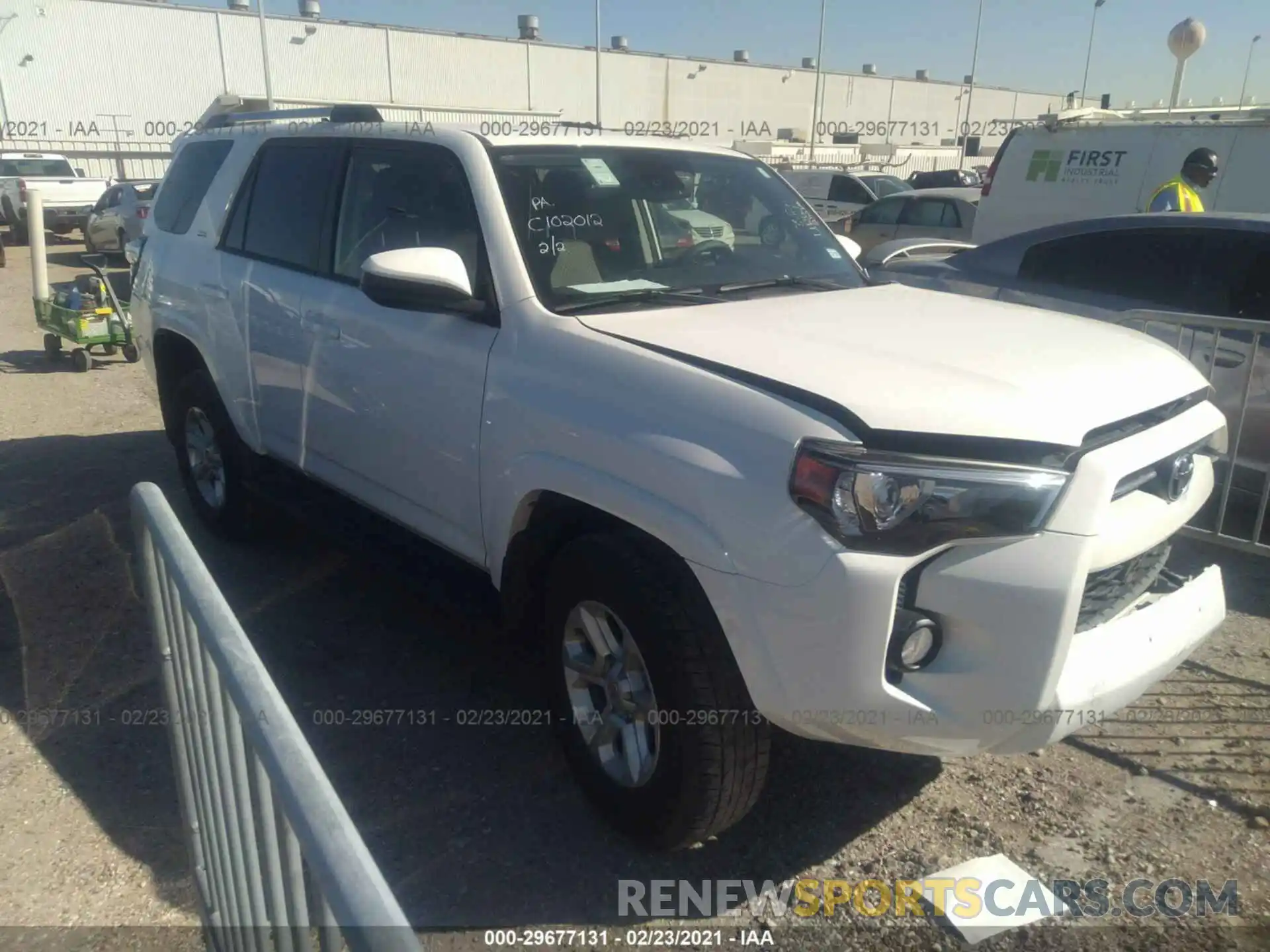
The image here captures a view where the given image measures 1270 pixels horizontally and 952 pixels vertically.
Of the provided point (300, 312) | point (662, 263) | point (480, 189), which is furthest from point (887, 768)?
point (300, 312)

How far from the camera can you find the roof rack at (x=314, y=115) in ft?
13.8

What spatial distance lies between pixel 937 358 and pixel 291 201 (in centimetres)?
296

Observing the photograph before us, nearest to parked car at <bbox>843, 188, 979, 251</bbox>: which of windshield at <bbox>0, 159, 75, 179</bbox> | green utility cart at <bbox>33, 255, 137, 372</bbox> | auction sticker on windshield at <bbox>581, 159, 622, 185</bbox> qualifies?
green utility cart at <bbox>33, 255, 137, 372</bbox>

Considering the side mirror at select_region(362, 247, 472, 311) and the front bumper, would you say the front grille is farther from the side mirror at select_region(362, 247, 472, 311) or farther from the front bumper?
the side mirror at select_region(362, 247, 472, 311)

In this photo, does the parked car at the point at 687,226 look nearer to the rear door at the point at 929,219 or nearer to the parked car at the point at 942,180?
the rear door at the point at 929,219

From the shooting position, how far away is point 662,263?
134 inches

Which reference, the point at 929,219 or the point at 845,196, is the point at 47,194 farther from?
the point at 929,219

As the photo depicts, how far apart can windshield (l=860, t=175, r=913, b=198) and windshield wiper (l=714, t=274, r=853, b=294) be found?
19.5 m

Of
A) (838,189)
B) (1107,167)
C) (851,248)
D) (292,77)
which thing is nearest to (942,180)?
(838,189)

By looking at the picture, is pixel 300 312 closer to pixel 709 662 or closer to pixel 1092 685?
pixel 709 662

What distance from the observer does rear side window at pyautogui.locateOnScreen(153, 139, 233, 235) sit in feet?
16.4

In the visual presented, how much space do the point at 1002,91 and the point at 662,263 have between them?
291 feet

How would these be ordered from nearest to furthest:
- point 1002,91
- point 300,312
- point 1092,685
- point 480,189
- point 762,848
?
point 1092,685 < point 762,848 < point 480,189 < point 300,312 < point 1002,91

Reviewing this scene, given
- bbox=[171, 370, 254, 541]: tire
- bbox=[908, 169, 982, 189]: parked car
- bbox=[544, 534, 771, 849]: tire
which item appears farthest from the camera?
bbox=[908, 169, 982, 189]: parked car
